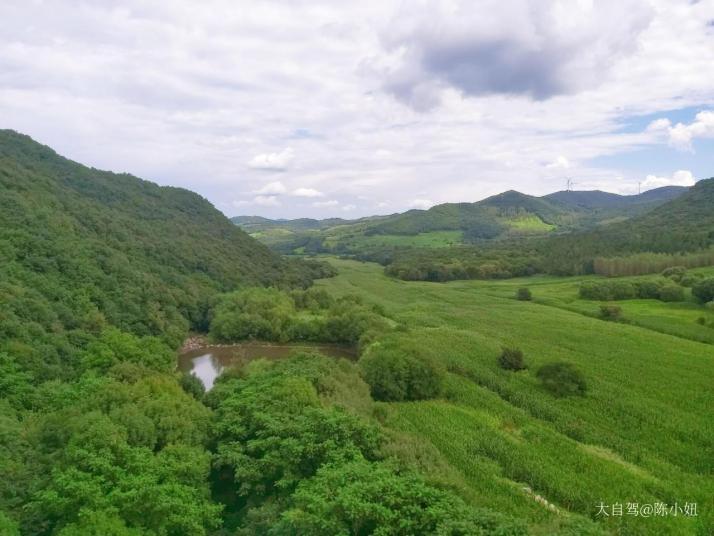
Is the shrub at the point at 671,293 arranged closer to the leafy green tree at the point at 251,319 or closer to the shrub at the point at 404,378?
the shrub at the point at 404,378

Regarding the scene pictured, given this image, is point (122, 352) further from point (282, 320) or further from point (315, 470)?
point (315, 470)

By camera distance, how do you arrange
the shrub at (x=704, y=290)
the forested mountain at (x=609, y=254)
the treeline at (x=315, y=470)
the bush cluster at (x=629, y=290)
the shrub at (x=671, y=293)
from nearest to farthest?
the treeline at (x=315, y=470) → the shrub at (x=704, y=290) → the shrub at (x=671, y=293) → the bush cluster at (x=629, y=290) → the forested mountain at (x=609, y=254)

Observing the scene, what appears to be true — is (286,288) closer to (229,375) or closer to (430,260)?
(430,260)

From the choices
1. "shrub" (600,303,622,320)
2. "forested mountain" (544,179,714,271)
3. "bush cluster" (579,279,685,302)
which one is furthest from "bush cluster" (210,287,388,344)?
"forested mountain" (544,179,714,271)

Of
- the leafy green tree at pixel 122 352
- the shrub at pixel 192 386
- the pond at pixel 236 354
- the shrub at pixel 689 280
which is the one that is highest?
the shrub at pixel 689 280

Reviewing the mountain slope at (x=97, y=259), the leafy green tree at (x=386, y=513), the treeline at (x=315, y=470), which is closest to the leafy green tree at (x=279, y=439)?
the treeline at (x=315, y=470)

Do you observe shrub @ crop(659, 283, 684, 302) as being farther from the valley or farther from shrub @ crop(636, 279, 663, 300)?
shrub @ crop(636, 279, 663, 300)

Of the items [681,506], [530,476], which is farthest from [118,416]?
[681,506]
